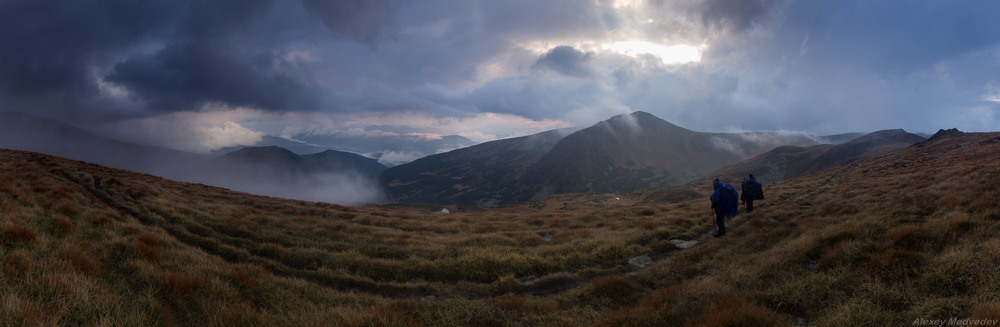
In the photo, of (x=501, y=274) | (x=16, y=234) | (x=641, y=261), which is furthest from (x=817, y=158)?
(x=16, y=234)

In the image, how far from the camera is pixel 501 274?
977cm

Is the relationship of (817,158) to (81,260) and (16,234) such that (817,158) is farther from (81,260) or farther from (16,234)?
(16,234)

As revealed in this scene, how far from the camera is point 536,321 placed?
245 inches

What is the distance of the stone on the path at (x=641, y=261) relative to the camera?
35.5 ft

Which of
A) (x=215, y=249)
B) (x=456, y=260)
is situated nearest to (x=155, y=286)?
(x=215, y=249)

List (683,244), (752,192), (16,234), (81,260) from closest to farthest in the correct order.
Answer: (81,260) → (16,234) → (683,244) → (752,192)

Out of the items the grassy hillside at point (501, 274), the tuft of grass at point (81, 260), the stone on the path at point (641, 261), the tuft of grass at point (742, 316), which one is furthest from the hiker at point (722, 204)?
the tuft of grass at point (81, 260)

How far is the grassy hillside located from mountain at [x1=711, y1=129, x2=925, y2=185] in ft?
384

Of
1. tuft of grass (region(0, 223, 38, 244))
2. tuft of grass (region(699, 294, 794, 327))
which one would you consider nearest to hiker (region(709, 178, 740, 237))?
tuft of grass (region(699, 294, 794, 327))

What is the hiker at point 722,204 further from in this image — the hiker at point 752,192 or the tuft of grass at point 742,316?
the tuft of grass at point 742,316

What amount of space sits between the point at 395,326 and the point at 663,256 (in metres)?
9.59

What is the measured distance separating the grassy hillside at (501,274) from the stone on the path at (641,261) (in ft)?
1.19

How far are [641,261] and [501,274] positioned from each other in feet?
16.1

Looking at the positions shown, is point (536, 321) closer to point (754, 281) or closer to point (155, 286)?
point (754, 281)
